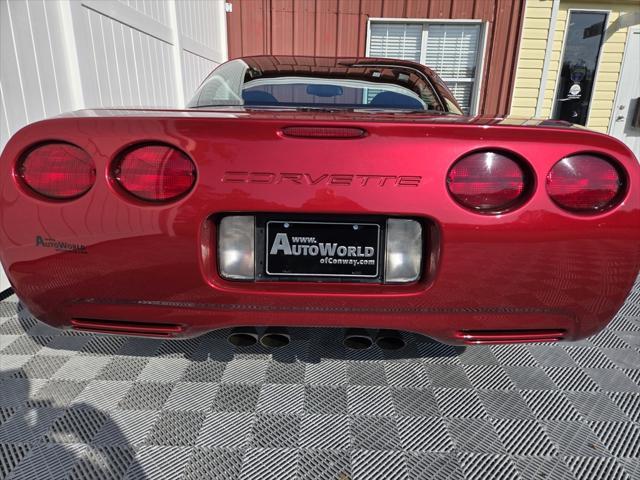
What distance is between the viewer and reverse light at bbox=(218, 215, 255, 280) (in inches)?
48.7

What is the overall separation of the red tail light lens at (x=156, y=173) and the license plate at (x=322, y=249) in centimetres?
29

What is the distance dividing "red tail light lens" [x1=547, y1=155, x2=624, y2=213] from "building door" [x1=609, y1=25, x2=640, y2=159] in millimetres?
7206

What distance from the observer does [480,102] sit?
23.3 ft

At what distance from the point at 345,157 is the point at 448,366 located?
1.19 meters

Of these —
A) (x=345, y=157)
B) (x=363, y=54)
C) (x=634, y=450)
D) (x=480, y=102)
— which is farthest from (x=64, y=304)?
(x=480, y=102)

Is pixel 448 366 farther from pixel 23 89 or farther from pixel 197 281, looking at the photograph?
pixel 23 89

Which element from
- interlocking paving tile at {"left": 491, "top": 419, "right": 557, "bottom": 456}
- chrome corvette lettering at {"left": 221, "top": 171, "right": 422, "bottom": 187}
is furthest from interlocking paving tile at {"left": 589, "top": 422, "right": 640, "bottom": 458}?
chrome corvette lettering at {"left": 221, "top": 171, "right": 422, "bottom": 187}

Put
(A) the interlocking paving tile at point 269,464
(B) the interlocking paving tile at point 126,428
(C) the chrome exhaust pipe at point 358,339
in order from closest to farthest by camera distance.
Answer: (A) the interlocking paving tile at point 269,464, (B) the interlocking paving tile at point 126,428, (C) the chrome exhaust pipe at point 358,339

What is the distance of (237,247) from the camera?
4.16 feet

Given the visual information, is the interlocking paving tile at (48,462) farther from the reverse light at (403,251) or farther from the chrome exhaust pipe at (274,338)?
the reverse light at (403,251)

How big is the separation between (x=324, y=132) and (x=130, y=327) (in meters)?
0.92

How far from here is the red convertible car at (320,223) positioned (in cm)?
116

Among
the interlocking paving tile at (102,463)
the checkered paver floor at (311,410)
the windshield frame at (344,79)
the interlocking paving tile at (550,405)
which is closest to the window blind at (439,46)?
the windshield frame at (344,79)

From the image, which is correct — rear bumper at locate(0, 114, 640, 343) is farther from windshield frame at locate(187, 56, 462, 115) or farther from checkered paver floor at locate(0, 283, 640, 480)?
windshield frame at locate(187, 56, 462, 115)
